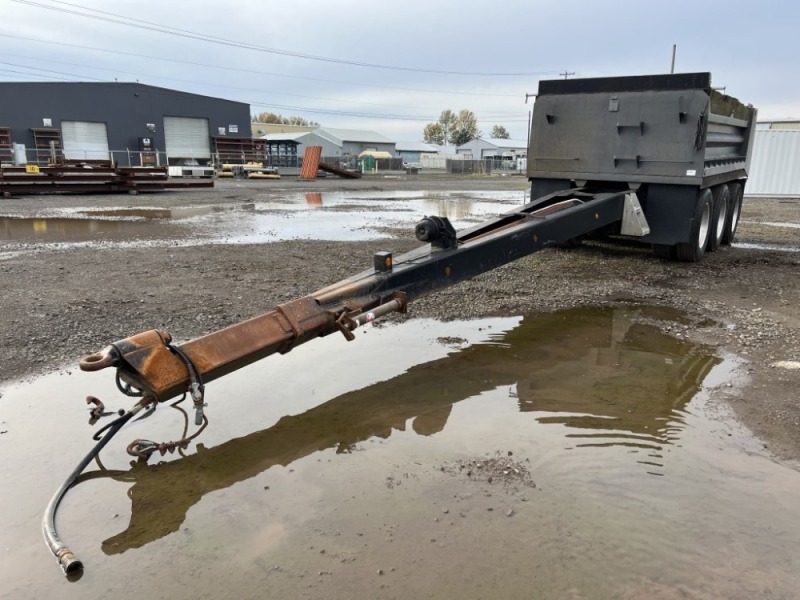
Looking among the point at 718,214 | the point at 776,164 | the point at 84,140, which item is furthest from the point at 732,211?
the point at 84,140

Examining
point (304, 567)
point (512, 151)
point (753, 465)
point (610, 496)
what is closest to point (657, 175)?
point (753, 465)

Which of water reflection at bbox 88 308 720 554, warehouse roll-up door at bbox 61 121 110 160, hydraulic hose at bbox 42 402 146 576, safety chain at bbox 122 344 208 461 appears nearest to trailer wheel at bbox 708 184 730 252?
water reflection at bbox 88 308 720 554

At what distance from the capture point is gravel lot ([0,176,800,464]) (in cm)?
486

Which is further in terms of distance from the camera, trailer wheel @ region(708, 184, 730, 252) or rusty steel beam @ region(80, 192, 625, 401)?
trailer wheel @ region(708, 184, 730, 252)

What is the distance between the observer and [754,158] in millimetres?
24828

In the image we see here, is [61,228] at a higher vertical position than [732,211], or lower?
lower

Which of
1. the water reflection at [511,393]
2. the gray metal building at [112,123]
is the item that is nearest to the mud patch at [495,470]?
the water reflection at [511,393]

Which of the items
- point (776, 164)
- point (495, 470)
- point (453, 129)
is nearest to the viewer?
point (495, 470)

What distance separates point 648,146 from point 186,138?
47.3 meters

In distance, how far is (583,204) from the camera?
7.13m

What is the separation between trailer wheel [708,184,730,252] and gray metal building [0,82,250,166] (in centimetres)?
4013

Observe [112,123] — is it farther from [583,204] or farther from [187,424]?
[187,424]

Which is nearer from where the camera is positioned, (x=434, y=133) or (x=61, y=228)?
(x=61, y=228)

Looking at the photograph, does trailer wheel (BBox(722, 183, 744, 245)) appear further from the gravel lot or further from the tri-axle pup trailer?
the gravel lot
